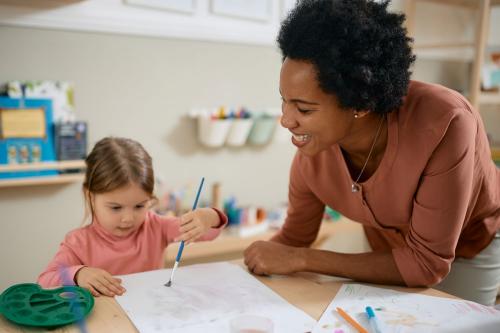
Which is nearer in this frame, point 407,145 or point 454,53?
point 407,145

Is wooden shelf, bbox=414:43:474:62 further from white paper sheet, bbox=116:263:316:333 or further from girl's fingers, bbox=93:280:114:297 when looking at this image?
girl's fingers, bbox=93:280:114:297

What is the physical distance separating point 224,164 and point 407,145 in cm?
135

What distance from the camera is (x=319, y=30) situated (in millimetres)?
958

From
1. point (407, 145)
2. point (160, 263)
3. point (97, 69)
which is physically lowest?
point (160, 263)

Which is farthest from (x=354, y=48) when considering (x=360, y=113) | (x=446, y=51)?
(x=446, y=51)

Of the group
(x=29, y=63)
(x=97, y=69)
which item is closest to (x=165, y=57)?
(x=97, y=69)

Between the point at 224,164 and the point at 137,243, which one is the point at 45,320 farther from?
the point at 224,164

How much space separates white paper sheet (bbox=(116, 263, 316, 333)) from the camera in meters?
0.79

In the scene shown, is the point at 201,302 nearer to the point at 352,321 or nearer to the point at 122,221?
the point at 352,321

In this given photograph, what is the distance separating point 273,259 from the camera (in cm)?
104

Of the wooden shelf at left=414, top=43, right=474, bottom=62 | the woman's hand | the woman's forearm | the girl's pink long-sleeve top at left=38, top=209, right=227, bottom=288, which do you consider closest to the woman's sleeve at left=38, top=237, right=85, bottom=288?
the girl's pink long-sleeve top at left=38, top=209, right=227, bottom=288

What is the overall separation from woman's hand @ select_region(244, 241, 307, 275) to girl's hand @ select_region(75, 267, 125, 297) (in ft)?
0.93

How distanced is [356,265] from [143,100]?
51.3 inches

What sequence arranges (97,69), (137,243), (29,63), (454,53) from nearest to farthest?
(137,243), (29,63), (97,69), (454,53)
